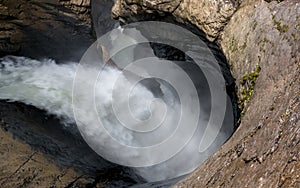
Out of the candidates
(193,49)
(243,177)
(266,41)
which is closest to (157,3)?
(193,49)

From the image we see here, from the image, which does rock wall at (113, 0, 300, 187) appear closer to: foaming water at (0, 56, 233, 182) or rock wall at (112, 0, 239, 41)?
rock wall at (112, 0, 239, 41)

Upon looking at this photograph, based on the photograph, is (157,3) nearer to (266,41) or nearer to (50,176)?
(266,41)

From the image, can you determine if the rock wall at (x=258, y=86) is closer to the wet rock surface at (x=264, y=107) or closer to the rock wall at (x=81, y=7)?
the wet rock surface at (x=264, y=107)

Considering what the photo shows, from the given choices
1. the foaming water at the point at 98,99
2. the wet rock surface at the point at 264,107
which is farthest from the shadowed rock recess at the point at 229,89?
the foaming water at the point at 98,99

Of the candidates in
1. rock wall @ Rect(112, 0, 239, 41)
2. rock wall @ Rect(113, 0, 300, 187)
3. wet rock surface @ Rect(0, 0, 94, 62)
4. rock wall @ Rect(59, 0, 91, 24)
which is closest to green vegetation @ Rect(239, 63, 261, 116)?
rock wall @ Rect(113, 0, 300, 187)

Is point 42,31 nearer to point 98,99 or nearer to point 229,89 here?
point 98,99
